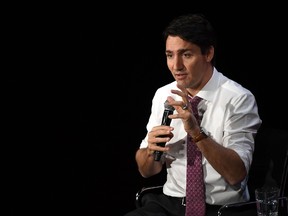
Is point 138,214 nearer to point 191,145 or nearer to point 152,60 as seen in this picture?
point 191,145

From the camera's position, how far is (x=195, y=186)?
90.5 inches

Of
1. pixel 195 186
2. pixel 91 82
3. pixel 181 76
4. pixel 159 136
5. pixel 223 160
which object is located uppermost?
pixel 181 76

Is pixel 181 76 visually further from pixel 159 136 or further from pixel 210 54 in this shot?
pixel 159 136

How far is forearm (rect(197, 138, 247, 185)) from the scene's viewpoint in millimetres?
2141

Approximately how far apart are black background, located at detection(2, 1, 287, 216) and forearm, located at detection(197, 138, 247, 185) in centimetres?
95

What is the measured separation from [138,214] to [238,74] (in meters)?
1.26

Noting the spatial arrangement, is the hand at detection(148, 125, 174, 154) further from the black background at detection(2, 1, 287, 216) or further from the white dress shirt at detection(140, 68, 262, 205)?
the black background at detection(2, 1, 287, 216)

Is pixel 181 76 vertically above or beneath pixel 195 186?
above

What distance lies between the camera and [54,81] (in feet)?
11.1

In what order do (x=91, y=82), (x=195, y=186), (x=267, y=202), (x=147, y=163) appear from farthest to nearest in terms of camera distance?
(x=91, y=82) < (x=147, y=163) < (x=195, y=186) < (x=267, y=202)

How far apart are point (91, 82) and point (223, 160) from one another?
1528mm

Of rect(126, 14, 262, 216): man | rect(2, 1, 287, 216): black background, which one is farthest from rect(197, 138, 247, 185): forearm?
rect(2, 1, 287, 216): black background

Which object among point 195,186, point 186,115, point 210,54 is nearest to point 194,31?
point 210,54

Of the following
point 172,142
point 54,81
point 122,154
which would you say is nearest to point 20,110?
point 54,81
